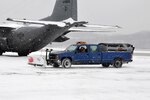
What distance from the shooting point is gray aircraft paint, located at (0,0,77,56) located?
4122 centimetres

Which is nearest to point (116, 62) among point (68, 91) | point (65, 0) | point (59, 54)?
point (59, 54)

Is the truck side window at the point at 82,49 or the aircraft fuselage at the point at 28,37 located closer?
the truck side window at the point at 82,49

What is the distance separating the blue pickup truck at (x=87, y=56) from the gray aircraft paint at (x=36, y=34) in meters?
13.8

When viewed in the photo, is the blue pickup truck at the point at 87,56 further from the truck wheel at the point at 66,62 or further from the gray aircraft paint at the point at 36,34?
the gray aircraft paint at the point at 36,34

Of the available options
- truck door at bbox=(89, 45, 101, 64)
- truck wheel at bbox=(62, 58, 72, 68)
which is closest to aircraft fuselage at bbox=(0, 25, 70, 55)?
truck door at bbox=(89, 45, 101, 64)

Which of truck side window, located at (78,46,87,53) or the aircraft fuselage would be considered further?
the aircraft fuselage

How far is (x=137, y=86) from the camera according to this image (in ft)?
50.1

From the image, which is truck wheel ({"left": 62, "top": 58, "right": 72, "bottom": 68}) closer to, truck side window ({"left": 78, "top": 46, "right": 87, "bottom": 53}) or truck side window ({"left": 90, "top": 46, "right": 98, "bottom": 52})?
truck side window ({"left": 78, "top": 46, "right": 87, "bottom": 53})

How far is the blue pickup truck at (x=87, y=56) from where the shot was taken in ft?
84.9

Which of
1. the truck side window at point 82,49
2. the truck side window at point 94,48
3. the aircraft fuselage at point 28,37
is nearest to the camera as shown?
the truck side window at point 82,49

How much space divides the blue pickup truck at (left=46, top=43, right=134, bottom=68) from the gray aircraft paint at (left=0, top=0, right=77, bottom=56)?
45.4ft

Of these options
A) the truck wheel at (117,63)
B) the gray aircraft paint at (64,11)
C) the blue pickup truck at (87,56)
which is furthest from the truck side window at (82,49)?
the gray aircraft paint at (64,11)

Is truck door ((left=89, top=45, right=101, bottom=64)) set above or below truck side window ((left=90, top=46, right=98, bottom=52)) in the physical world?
below

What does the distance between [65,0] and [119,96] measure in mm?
32239
